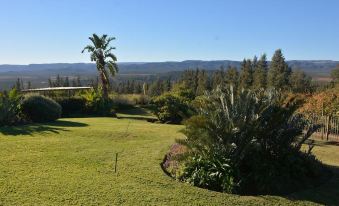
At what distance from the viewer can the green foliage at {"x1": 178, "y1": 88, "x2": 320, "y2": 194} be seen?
8422 millimetres

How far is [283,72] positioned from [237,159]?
47297 mm

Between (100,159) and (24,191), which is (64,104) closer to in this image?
(100,159)

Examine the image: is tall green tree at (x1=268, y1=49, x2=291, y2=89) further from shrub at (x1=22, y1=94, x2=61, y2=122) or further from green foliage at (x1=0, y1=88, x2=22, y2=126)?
green foliage at (x1=0, y1=88, x2=22, y2=126)

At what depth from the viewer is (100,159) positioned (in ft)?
33.0

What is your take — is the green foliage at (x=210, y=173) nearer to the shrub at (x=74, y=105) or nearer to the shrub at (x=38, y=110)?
the shrub at (x=38, y=110)

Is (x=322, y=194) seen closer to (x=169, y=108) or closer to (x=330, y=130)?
(x=330, y=130)

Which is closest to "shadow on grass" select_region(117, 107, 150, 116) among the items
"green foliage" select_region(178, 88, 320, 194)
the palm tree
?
the palm tree

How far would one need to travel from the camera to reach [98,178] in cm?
843

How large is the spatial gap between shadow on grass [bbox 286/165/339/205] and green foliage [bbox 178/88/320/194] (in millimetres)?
352

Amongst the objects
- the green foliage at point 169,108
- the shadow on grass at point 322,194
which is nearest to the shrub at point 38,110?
the green foliage at point 169,108

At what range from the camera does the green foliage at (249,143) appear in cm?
842

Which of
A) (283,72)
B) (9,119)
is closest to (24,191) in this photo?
(9,119)

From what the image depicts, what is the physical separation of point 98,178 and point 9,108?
10021 mm

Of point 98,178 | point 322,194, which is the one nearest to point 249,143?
point 322,194
